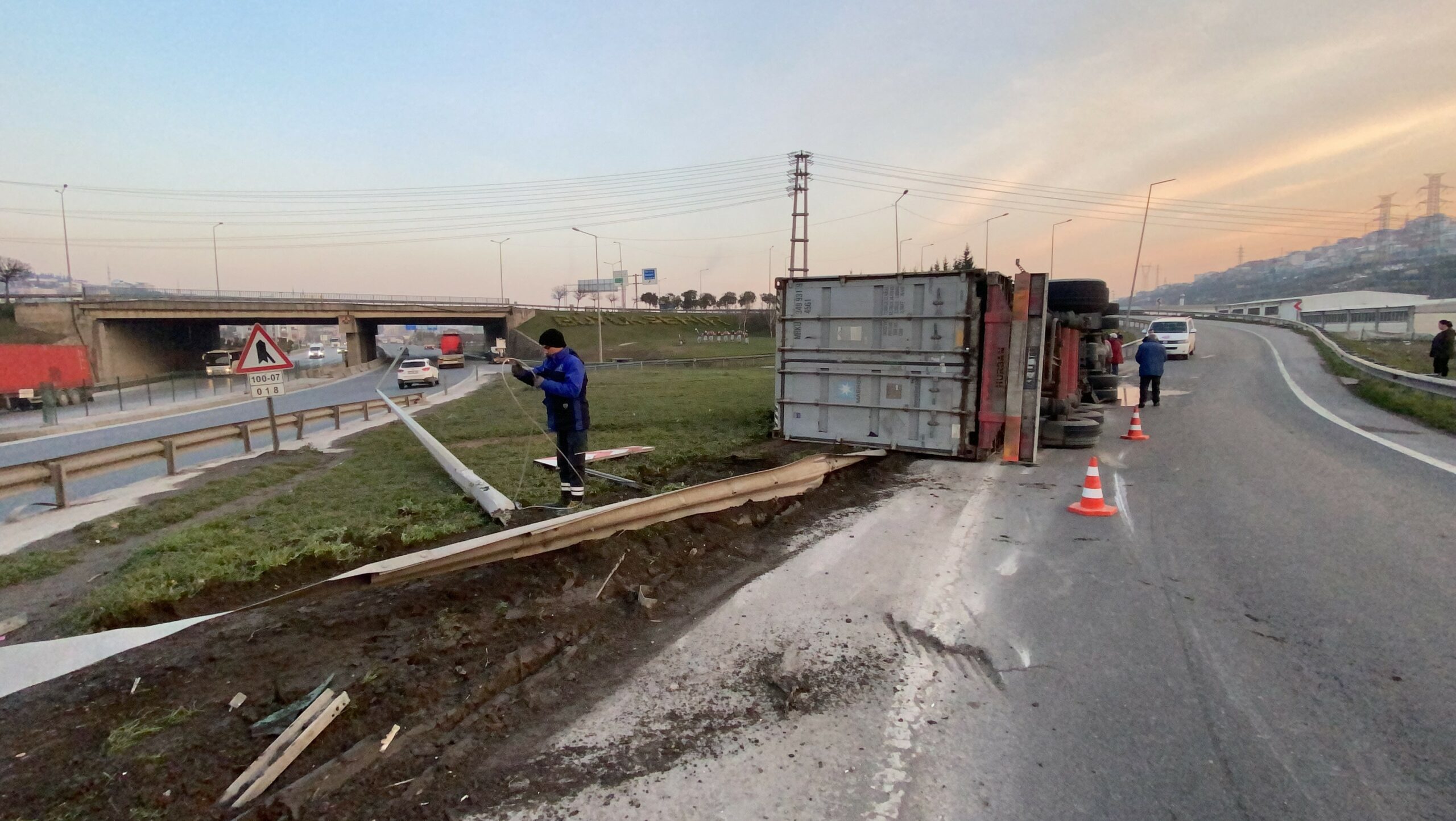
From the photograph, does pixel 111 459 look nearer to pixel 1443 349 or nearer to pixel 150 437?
pixel 150 437

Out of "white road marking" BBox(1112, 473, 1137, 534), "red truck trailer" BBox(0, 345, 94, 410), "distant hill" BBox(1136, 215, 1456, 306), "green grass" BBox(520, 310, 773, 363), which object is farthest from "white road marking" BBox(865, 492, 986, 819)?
"distant hill" BBox(1136, 215, 1456, 306)

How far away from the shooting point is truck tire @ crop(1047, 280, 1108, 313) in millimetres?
13516

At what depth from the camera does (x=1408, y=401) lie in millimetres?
13625

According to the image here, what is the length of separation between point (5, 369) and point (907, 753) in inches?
1370

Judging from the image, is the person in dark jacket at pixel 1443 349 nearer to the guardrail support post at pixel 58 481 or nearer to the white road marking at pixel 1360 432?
the white road marking at pixel 1360 432

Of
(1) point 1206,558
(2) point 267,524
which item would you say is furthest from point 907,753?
(2) point 267,524

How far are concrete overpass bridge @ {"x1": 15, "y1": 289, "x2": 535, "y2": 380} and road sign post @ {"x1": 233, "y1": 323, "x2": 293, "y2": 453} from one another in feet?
159

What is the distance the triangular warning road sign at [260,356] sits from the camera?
38.7ft

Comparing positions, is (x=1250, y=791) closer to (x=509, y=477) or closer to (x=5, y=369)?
(x=509, y=477)

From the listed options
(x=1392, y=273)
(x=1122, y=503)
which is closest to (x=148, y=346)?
(x=1122, y=503)

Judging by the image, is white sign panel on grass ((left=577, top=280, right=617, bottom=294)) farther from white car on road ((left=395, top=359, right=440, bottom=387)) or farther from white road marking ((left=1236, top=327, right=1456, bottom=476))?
white road marking ((left=1236, top=327, right=1456, bottom=476))

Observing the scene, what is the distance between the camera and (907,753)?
10.3 feet

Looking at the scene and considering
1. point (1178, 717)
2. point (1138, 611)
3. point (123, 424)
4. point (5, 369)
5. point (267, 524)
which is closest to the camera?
point (1178, 717)

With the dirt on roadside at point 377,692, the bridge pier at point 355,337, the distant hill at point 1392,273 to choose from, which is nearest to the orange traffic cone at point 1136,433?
the dirt on roadside at point 377,692
